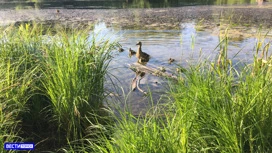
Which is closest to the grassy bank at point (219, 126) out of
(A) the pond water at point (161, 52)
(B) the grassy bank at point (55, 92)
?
(B) the grassy bank at point (55, 92)

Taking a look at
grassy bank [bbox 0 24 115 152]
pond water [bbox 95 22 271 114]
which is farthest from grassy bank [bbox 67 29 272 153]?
pond water [bbox 95 22 271 114]

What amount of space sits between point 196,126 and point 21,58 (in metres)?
2.64

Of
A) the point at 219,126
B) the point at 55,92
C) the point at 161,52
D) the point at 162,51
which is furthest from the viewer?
the point at 162,51

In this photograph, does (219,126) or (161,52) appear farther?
(161,52)

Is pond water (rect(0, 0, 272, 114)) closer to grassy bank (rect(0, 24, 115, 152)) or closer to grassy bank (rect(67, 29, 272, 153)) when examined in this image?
grassy bank (rect(0, 24, 115, 152))

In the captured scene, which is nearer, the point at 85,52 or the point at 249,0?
the point at 85,52

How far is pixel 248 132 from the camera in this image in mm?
2457

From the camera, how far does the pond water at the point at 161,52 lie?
5.70 meters

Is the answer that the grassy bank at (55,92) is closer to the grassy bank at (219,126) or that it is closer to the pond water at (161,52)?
the grassy bank at (219,126)

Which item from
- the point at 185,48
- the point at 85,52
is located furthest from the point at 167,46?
the point at 85,52

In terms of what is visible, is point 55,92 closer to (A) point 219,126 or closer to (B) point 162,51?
(A) point 219,126

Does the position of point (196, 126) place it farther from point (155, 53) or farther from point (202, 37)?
point (202, 37)

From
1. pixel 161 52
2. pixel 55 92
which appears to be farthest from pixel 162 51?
pixel 55 92

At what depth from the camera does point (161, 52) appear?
9383 millimetres
